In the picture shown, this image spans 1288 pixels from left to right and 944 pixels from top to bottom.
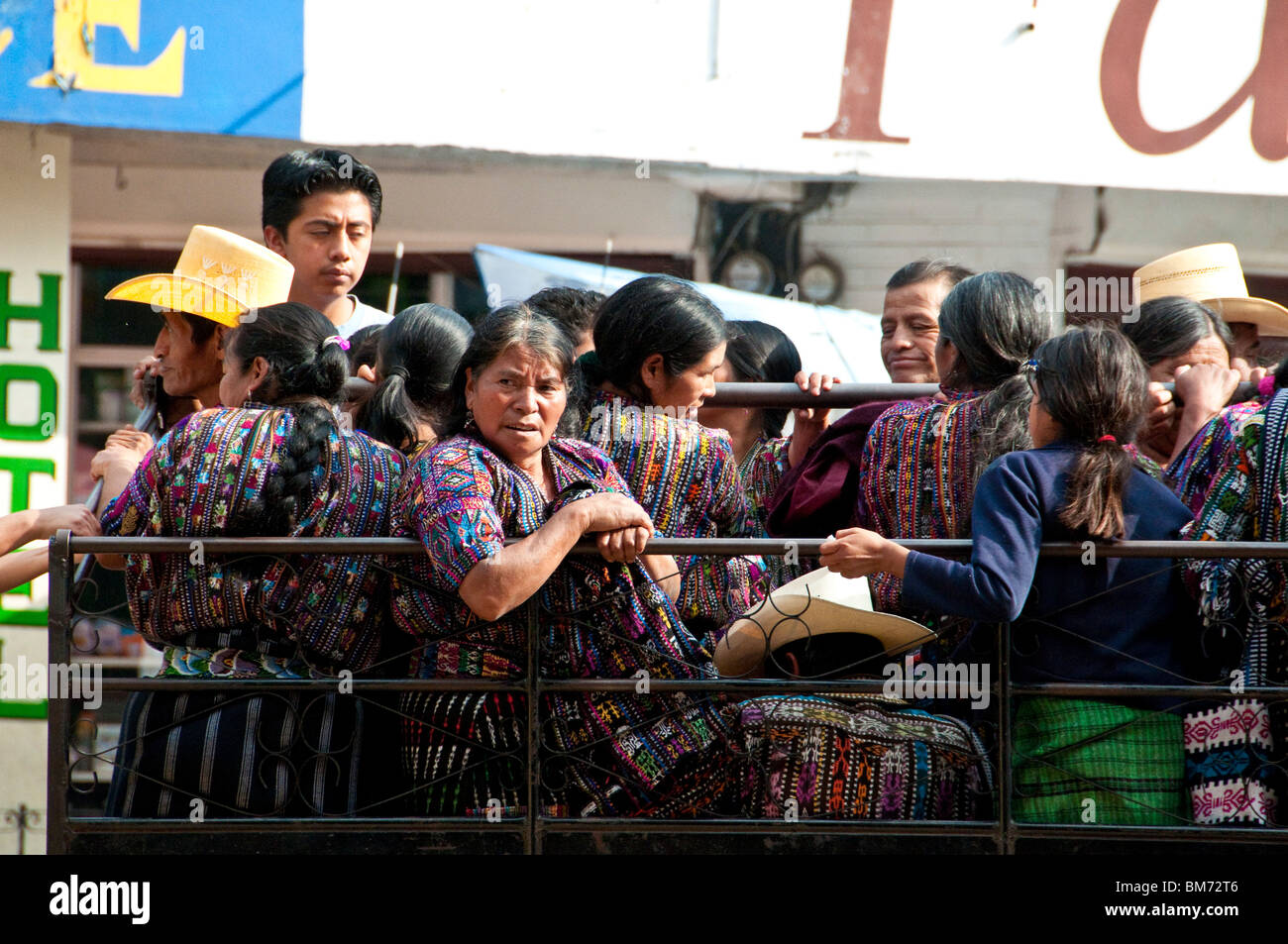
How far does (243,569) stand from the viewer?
3.28m

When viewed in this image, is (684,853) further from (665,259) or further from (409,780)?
(665,259)

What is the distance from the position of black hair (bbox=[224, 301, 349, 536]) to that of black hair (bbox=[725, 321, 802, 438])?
1324 mm

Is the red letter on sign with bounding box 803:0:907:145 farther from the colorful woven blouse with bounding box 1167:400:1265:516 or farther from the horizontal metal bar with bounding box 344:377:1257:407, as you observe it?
the colorful woven blouse with bounding box 1167:400:1265:516

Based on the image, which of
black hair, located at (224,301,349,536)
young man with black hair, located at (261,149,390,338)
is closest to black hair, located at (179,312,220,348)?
black hair, located at (224,301,349,536)

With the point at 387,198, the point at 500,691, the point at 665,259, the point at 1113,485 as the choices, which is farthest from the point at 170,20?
the point at 1113,485

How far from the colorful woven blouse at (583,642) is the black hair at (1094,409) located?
0.89 m

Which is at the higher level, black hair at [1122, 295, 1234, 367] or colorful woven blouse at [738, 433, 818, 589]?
black hair at [1122, 295, 1234, 367]

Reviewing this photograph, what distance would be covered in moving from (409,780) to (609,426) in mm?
909

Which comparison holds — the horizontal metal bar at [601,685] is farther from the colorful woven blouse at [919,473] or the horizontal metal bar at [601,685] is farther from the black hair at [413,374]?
the black hair at [413,374]

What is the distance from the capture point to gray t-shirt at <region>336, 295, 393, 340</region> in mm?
4586

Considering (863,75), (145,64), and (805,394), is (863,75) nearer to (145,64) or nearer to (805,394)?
(145,64)

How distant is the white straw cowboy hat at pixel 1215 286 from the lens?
449cm

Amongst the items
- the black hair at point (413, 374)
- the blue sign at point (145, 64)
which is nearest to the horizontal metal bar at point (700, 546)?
the black hair at point (413, 374)

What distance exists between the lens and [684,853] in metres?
3.23
